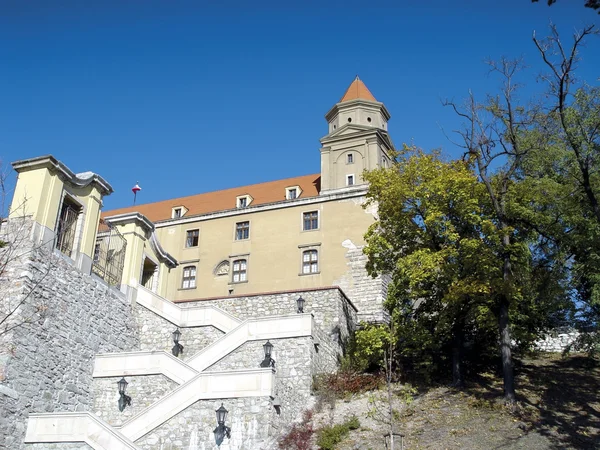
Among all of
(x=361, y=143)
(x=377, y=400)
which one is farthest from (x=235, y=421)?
(x=361, y=143)

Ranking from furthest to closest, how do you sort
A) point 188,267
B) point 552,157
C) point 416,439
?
point 188,267 < point 552,157 < point 416,439

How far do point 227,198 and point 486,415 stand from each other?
26.2m

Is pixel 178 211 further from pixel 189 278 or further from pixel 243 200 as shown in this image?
pixel 189 278

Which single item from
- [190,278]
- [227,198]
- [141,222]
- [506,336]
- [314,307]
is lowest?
[506,336]

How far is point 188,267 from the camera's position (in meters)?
36.6

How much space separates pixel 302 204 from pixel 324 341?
A: 1494cm

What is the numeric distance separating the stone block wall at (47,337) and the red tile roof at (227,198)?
1740 centimetres

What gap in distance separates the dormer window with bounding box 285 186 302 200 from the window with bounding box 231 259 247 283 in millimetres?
5140

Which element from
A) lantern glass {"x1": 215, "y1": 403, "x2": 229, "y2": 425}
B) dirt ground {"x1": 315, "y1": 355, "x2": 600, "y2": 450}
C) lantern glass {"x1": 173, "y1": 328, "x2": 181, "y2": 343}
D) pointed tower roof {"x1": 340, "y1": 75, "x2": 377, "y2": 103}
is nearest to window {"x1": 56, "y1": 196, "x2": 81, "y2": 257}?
lantern glass {"x1": 173, "y1": 328, "x2": 181, "y2": 343}

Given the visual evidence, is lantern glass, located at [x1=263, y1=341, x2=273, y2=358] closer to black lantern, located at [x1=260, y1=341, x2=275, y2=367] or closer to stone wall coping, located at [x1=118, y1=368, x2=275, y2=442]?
black lantern, located at [x1=260, y1=341, x2=275, y2=367]

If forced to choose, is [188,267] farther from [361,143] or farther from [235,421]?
[235,421]

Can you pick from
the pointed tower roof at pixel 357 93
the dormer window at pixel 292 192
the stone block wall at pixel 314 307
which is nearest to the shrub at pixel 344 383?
the stone block wall at pixel 314 307

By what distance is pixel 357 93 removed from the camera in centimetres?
4038

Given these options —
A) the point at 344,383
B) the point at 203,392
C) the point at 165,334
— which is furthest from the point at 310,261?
the point at 203,392
